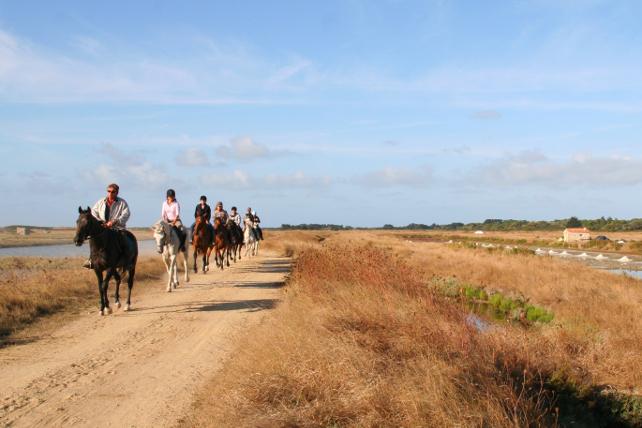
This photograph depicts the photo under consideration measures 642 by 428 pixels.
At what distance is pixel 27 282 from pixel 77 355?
9.33 meters

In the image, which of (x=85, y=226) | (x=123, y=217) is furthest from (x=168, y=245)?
(x=85, y=226)

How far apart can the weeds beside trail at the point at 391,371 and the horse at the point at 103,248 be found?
408 centimetres

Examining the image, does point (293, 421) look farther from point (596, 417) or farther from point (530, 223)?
point (530, 223)

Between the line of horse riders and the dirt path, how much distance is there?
1.03 metres

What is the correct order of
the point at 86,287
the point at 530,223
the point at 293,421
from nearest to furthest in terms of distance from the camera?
the point at 293,421, the point at 86,287, the point at 530,223

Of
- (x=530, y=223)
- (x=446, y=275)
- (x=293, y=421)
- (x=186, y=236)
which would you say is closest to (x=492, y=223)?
(x=530, y=223)

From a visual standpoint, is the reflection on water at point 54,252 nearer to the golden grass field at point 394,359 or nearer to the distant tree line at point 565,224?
the golden grass field at point 394,359

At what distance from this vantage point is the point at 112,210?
43.4 feet

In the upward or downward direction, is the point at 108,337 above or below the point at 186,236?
below

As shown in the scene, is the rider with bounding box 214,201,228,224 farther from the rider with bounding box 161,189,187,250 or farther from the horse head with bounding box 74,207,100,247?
the horse head with bounding box 74,207,100,247

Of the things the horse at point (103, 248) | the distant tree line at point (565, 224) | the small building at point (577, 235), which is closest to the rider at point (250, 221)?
the horse at point (103, 248)

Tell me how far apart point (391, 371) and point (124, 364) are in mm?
4099

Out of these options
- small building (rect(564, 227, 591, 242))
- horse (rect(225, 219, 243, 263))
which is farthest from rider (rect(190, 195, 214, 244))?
small building (rect(564, 227, 591, 242))

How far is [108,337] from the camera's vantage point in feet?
33.8
